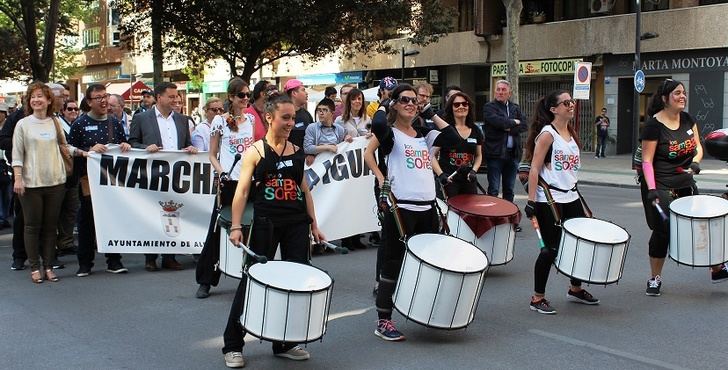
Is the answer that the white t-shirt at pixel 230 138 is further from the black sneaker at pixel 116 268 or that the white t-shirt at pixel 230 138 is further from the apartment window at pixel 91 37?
the apartment window at pixel 91 37

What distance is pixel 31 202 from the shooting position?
26.4ft

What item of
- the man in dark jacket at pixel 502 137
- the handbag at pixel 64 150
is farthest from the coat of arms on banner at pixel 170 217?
the man in dark jacket at pixel 502 137

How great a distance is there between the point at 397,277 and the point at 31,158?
4.06 meters

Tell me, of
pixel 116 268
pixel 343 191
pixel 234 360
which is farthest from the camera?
pixel 343 191

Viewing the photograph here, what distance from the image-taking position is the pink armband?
279 inches

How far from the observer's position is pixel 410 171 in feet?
19.8

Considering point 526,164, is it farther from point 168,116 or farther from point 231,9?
point 231,9

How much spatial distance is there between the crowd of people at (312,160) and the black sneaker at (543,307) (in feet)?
0.03

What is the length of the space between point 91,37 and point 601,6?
4582 centimetres

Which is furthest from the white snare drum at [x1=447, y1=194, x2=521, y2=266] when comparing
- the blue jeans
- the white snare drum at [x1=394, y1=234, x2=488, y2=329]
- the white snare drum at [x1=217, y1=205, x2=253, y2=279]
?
the blue jeans

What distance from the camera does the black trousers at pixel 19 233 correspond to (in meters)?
8.79

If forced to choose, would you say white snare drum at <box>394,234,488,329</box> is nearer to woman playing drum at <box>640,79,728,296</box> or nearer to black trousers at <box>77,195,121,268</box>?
woman playing drum at <box>640,79,728,296</box>

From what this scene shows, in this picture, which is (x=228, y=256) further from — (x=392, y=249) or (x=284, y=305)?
(x=284, y=305)

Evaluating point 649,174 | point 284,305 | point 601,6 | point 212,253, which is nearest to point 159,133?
point 212,253
